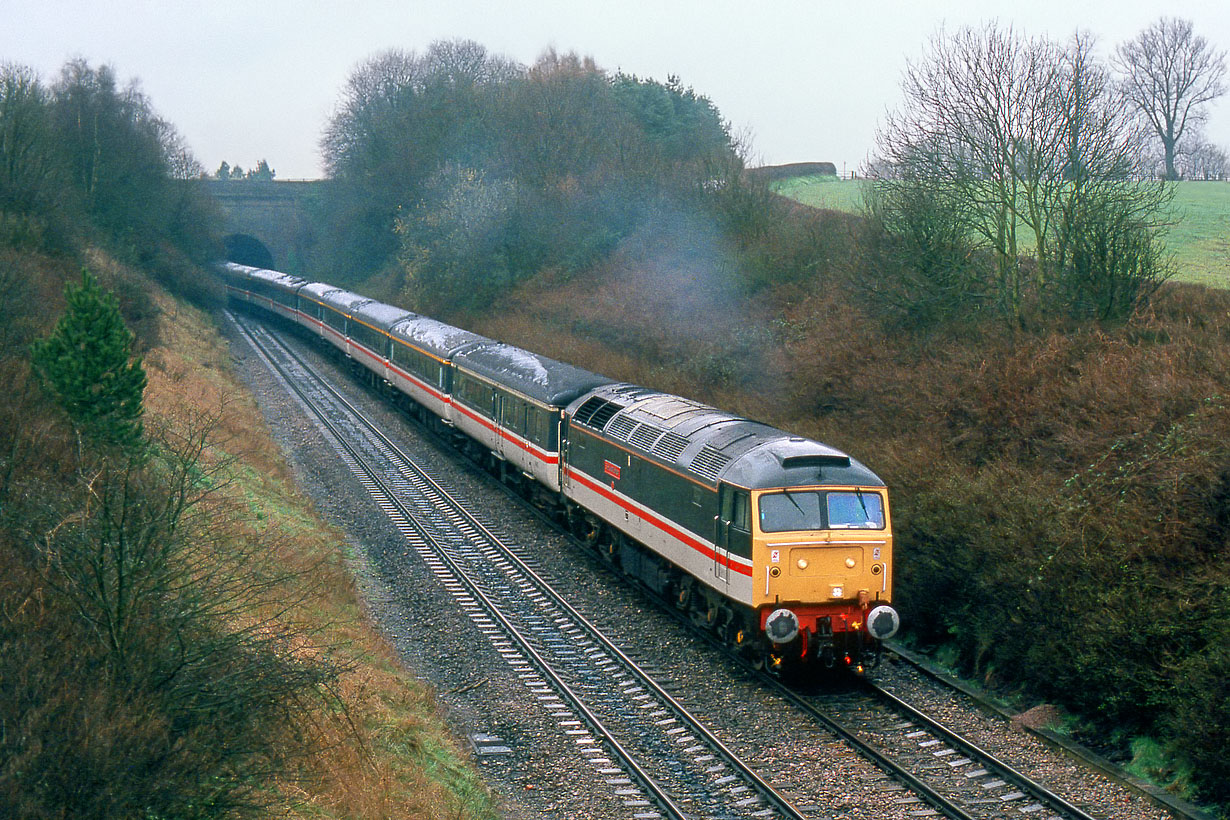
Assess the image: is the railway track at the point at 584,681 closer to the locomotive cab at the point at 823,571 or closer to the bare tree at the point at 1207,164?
the locomotive cab at the point at 823,571

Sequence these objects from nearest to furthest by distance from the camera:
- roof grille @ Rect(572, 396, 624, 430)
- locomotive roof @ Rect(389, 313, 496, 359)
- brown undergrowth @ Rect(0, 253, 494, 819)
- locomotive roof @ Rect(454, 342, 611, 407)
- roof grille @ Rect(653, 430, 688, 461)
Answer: brown undergrowth @ Rect(0, 253, 494, 819), roof grille @ Rect(653, 430, 688, 461), roof grille @ Rect(572, 396, 624, 430), locomotive roof @ Rect(454, 342, 611, 407), locomotive roof @ Rect(389, 313, 496, 359)

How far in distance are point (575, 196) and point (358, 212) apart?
26.7 metres

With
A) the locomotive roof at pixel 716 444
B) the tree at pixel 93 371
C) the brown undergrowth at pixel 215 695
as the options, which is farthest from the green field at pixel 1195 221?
the tree at pixel 93 371

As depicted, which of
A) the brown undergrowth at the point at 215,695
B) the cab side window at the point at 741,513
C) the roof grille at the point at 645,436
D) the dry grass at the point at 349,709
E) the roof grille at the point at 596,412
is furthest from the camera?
the roof grille at the point at 596,412

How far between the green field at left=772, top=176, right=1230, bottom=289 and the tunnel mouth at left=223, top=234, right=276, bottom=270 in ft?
165

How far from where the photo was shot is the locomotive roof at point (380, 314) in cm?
3478

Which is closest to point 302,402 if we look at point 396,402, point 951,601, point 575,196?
point 396,402

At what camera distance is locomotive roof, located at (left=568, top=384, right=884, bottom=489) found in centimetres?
1237

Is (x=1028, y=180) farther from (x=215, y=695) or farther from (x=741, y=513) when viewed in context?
(x=215, y=695)

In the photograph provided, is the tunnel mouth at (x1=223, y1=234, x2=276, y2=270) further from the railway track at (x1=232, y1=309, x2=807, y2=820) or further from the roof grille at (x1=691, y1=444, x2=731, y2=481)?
the roof grille at (x1=691, y1=444, x2=731, y2=481)

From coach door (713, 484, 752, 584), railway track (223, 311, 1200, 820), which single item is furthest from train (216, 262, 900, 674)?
railway track (223, 311, 1200, 820)

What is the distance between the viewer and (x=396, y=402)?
115ft

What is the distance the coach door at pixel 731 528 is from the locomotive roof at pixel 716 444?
19 cm

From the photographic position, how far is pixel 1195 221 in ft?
94.0
